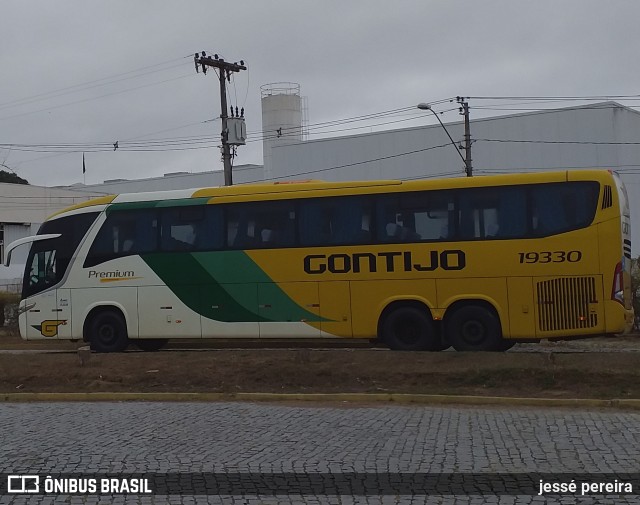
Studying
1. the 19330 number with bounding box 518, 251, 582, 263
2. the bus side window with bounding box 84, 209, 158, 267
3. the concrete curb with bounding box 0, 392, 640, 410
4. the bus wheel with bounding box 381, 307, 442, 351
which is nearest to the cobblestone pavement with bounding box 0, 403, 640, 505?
the concrete curb with bounding box 0, 392, 640, 410

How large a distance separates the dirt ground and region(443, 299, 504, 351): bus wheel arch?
5.06 feet

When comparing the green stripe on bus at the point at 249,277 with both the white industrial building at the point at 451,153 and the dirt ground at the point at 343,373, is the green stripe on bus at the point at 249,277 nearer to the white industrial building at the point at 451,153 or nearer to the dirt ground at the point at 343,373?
the dirt ground at the point at 343,373

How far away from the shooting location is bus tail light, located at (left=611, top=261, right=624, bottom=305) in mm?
16359

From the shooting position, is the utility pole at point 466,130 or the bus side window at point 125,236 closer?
the bus side window at point 125,236

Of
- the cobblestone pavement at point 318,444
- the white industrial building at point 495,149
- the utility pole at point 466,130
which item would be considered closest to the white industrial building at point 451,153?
the white industrial building at point 495,149

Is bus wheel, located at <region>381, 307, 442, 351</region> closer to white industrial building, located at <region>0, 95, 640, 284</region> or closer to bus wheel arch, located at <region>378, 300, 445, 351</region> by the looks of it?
bus wheel arch, located at <region>378, 300, 445, 351</region>

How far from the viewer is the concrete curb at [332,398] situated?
12.2 meters

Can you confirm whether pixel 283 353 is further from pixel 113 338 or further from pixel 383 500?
pixel 383 500

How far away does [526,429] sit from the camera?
33.8 ft

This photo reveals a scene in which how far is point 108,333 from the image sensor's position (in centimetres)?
2044

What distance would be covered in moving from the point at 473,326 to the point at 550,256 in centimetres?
202

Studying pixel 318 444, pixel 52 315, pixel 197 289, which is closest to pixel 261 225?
pixel 197 289

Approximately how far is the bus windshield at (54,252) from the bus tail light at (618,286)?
37.9 ft

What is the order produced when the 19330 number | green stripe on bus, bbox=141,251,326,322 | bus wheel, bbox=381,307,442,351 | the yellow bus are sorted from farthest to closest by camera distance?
green stripe on bus, bbox=141,251,326,322 → bus wheel, bbox=381,307,442,351 → the yellow bus → the 19330 number
